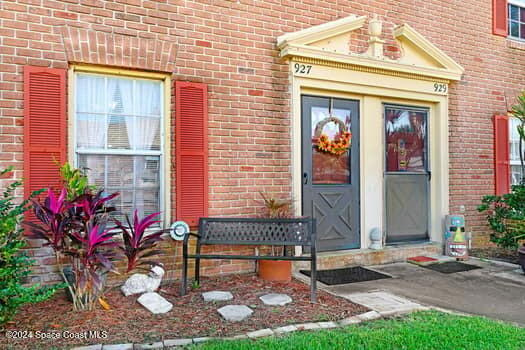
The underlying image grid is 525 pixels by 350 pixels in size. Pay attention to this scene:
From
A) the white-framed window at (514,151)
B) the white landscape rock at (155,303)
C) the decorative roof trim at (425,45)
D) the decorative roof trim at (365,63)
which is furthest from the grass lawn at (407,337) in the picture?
the white-framed window at (514,151)

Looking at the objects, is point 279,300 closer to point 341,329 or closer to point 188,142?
point 341,329

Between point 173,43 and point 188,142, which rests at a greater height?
point 173,43

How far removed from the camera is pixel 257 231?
4238mm

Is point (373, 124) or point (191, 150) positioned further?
point (373, 124)

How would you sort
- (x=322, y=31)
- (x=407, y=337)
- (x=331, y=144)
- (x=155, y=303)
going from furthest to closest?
1. (x=331, y=144)
2. (x=322, y=31)
3. (x=155, y=303)
4. (x=407, y=337)

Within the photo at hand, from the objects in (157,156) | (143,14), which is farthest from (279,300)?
(143,14)

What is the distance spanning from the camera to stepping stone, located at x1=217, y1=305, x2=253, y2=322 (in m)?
3.28

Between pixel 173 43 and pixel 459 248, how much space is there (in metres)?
5.02

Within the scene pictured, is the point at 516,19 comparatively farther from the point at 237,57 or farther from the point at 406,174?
the point at 237,57

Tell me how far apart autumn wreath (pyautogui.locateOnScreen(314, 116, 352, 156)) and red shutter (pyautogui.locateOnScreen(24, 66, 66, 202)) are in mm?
3164

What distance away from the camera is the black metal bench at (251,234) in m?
3.97

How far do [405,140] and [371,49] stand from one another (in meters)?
1.54

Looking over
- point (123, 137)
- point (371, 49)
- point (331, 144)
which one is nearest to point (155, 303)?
point (123, 137)

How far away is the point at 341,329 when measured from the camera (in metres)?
3.12
